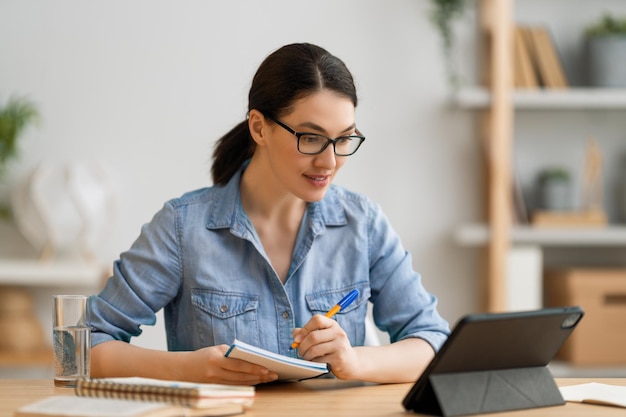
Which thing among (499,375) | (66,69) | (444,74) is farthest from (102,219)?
(499,375)

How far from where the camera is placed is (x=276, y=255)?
74.0 inches

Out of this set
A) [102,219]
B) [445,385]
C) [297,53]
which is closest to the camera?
[445,385]

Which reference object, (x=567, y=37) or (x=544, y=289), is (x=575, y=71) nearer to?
(x=567, y=37)

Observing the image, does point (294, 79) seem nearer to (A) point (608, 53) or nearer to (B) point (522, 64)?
(B) point (522, 64)

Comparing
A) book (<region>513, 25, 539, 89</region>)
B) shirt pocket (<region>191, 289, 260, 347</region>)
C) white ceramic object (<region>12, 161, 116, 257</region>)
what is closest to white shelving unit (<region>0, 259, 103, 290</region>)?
white ceramic object (<region>12, 161, 116, 257</region>)

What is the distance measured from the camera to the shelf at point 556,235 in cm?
358

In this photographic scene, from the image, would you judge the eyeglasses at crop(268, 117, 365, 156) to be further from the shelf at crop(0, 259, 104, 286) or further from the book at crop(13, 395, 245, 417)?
the shelf at crop(0, 259, 104, 286)

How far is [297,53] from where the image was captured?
181cm

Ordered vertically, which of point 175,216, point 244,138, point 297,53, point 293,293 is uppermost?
point 297,53

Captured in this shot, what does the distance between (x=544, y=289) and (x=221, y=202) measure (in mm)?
2232

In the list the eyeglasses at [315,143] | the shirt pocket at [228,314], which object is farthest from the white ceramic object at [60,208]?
the eyeglasses at [315,143]

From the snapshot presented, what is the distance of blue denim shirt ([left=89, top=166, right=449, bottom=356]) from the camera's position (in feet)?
5.89

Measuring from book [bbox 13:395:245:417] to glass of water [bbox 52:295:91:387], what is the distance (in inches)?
9.0

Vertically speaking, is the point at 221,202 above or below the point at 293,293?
above
